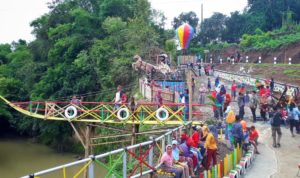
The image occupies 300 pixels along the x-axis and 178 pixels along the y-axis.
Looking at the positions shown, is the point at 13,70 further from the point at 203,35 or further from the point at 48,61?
the point at 203,35

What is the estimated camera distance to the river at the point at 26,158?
83.5 ft

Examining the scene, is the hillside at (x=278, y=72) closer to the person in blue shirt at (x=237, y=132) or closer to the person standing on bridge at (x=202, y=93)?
the person standing on bridge at (x=202, y=93)

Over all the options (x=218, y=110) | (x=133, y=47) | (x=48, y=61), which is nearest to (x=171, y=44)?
(x=133, y=47)

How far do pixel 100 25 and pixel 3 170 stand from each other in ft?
55.6

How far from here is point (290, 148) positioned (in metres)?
13.8

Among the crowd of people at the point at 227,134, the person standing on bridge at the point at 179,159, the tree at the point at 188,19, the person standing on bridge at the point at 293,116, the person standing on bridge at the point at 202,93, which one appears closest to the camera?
the person standing on bridge at the point at 179,159

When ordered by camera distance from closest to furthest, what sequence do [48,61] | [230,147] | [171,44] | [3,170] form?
[230,147] → [3,170] → [48,61] → [171,44]

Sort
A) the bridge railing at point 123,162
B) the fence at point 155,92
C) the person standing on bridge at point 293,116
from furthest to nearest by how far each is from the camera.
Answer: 1. the fence at point 155,92
2. the person standing on bridge at point 293,116
3. the bridge railing at point 123,162

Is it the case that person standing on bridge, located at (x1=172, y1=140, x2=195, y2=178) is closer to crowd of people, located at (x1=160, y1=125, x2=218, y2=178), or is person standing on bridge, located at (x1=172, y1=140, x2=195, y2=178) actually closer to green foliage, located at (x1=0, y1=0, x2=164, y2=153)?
crowd of people, located at (x1=160, y1=125, x2=218, y2=178)

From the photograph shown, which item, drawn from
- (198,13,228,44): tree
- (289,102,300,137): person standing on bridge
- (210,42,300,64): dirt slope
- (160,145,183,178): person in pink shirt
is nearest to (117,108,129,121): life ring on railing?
(289,102,300,137): person standing on bridge

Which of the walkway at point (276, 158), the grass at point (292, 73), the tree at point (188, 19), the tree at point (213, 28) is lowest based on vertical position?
the walkway at point (276, 158)

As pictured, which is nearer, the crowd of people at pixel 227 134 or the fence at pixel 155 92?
the crowd of people at pixel 227 134

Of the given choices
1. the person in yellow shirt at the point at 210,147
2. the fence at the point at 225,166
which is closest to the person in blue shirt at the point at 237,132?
the fence at the point at 225,166

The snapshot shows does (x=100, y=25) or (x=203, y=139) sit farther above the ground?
(x=100, y=25)
